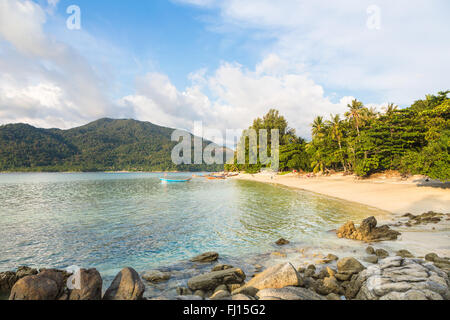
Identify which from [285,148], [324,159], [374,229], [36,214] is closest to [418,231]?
[374,229]

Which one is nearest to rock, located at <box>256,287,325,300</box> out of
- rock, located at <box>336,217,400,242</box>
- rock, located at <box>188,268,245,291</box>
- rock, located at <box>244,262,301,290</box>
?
rock, located at <box>244,262,301,290</box>

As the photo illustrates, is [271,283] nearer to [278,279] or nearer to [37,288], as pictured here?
[278,279]

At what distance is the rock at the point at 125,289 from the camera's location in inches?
237

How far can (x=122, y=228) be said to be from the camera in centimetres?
1593

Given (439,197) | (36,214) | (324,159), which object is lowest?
(36,214)

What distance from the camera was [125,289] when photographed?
20.3 ft

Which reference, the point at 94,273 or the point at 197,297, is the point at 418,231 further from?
the point at 94,273

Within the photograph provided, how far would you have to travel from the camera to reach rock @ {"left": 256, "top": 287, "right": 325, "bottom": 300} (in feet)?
18.5

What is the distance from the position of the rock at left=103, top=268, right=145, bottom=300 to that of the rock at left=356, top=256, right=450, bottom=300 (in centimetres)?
639

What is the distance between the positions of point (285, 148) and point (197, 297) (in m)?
69.8

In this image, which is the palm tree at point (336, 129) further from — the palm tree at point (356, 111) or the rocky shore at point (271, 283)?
the rocky shore at point (271, 283)

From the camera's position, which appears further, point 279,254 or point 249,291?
point 279,254

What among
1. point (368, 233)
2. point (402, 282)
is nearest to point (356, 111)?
point (368, 233)

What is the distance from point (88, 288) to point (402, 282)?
8658 mm
